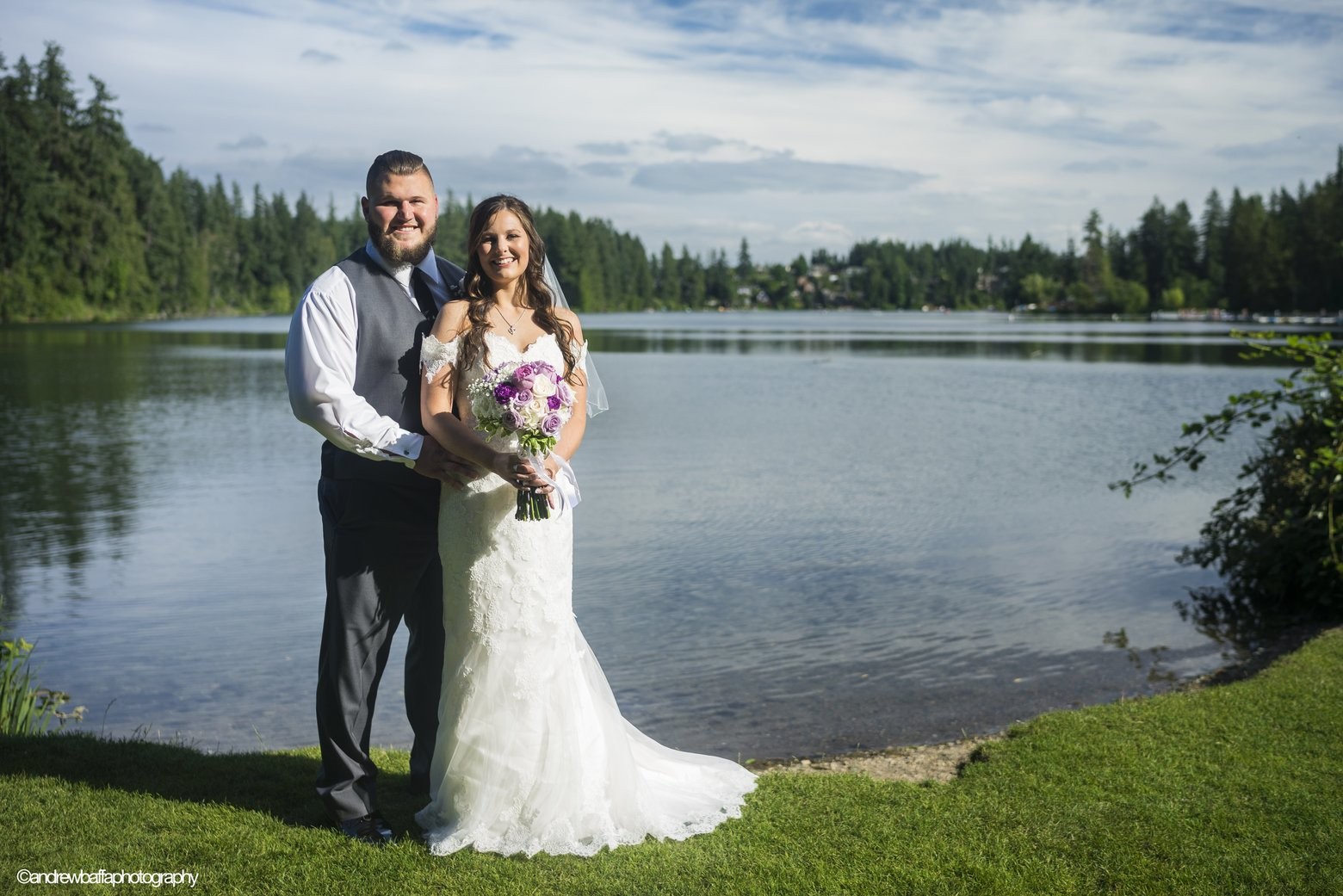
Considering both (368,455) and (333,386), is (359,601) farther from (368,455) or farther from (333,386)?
(333,386)

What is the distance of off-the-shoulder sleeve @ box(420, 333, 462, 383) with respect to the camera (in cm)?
458

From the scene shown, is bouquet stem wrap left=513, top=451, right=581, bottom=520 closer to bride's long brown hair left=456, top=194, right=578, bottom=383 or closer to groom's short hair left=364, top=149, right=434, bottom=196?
bride's long brown hair left=456, top=194, right=578, bottom=383

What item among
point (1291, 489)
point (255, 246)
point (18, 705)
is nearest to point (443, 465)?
point (18, 705)

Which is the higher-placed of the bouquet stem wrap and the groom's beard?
the groom's beard

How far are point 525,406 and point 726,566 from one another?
8485 millimetres

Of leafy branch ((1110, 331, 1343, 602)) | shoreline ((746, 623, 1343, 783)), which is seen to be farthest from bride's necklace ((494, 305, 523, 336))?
leafy branch ((1110, 331, 1343, 602))

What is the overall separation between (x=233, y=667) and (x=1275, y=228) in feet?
397

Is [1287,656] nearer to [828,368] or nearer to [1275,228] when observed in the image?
[828,368]

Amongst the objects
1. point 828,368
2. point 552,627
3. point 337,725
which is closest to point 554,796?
point 552,627

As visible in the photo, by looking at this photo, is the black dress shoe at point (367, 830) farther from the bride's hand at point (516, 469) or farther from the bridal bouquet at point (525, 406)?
the bride's hand at point (516, 469)

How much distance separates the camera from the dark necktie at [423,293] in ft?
16.2

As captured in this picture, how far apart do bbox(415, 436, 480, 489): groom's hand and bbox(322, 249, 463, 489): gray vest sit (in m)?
0.23

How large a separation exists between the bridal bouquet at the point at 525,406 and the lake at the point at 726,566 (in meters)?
3.76

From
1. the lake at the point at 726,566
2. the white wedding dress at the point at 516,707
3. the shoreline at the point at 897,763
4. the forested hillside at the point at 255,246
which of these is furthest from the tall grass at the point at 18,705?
the forested hillside at the point at 255,246
